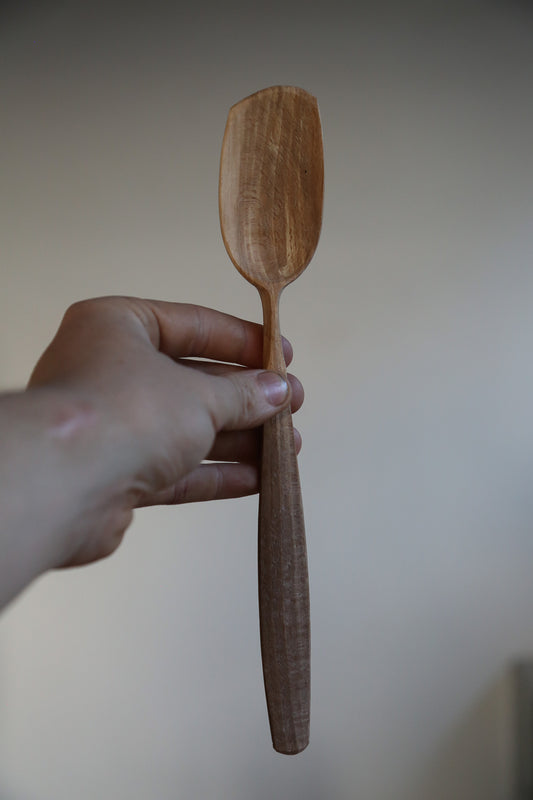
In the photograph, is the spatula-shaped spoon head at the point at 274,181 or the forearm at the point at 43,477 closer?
the forearm at the point at 43,477

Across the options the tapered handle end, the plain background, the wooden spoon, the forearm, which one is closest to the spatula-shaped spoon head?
the wooden spoon

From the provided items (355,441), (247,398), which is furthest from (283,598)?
(355,441)

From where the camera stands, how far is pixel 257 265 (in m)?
0.73

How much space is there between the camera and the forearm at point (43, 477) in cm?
40

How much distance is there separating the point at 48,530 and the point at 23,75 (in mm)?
1620

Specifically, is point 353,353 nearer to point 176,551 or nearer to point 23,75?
point 176,551

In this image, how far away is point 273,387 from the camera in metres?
0.65

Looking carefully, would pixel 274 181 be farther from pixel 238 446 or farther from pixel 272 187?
pixel 238 446

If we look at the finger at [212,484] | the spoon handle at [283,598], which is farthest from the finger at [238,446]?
the spoon handle at [283,598]

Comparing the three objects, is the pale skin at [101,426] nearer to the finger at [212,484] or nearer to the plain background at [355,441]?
the finger at [212,484]

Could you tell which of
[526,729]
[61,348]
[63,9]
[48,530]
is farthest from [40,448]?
[63,9]

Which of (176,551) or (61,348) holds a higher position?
(61,348)

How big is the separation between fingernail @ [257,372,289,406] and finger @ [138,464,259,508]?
19 cm

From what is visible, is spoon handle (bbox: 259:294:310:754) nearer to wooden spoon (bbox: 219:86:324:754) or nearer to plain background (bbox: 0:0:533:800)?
wooden spoon (bbox: 219:86:324:754)
